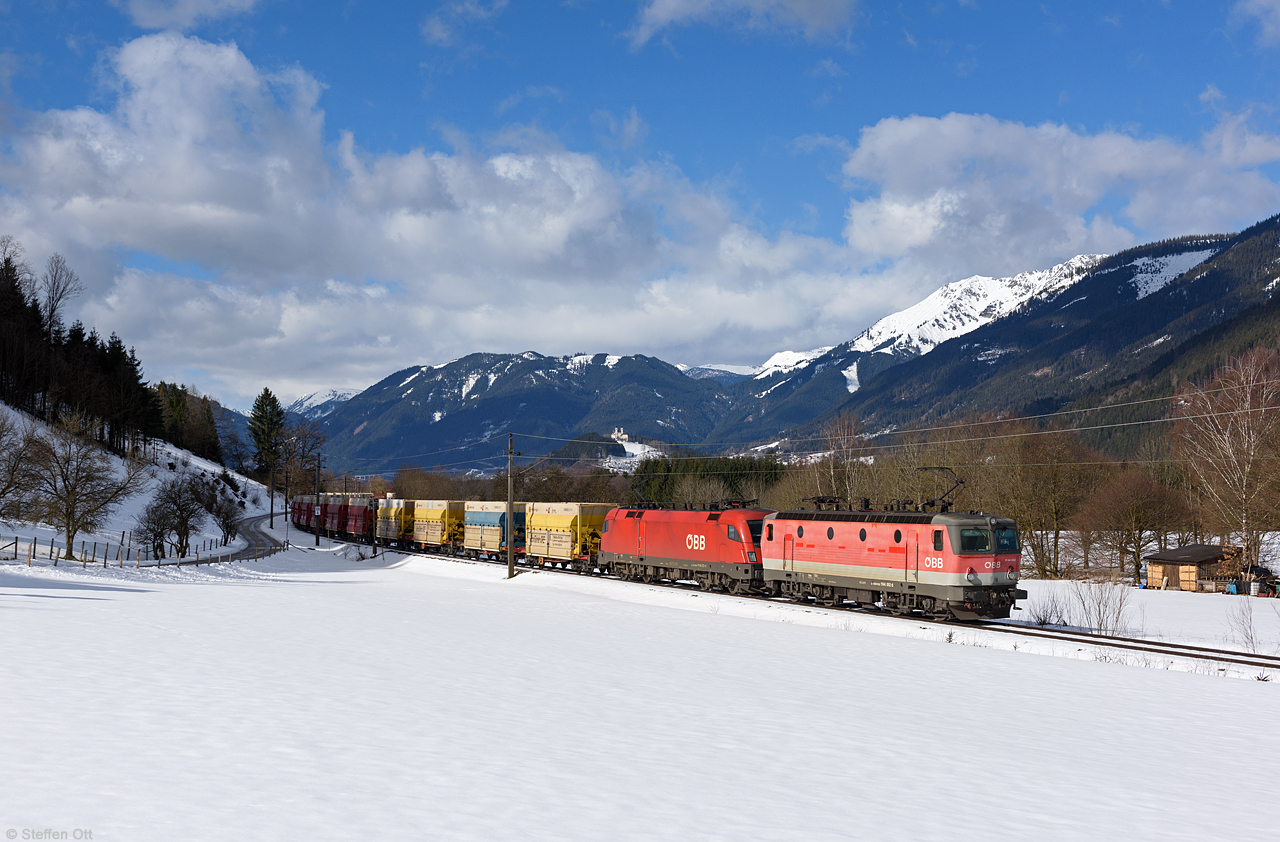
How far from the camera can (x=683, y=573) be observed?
42000mm

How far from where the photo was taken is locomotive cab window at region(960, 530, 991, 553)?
28.1m

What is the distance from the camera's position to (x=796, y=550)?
34.8 m

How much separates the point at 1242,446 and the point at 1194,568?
8.40 m

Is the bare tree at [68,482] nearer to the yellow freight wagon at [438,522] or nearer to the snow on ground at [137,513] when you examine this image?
the snow on ground at [137,513]

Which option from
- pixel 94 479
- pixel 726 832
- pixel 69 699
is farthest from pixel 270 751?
→ pixel 94 479

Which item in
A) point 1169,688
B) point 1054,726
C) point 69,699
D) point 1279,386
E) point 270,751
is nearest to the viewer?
point 270,751

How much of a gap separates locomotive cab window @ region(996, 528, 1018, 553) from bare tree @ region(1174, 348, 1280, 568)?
86.5 feet

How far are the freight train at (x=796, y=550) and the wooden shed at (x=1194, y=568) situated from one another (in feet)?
85.1

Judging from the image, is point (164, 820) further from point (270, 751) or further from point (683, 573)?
point (683, 573)

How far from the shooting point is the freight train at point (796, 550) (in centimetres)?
2841

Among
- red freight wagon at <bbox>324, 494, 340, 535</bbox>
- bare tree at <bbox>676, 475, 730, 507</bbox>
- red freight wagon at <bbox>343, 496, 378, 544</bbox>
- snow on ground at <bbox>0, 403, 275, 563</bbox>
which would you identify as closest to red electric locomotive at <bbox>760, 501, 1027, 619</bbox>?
snow on ground at <bbox>0, 403, 275, 563</bbox>

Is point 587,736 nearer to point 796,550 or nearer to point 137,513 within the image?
point 796,550

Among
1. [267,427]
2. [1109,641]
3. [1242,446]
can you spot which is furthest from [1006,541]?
[267,427]

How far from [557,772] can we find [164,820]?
4.11m
